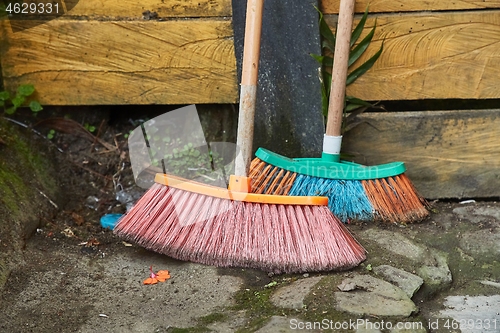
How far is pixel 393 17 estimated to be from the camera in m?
2.20

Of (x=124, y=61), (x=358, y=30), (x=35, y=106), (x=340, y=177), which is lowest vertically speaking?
(x=340, y=177)

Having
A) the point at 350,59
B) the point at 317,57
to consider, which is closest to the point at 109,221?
the point at 317,57

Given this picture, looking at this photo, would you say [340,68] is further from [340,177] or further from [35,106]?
[35,106]

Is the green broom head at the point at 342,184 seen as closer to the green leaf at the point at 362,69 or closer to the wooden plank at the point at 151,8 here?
the green leaf at the point at 362,69

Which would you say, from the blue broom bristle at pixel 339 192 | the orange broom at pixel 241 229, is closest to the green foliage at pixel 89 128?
the orange broom at pixel 241 229

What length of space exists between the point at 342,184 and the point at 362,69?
1.49 feet

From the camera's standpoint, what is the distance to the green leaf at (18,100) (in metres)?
2.26

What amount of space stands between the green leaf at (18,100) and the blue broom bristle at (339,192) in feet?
3.47

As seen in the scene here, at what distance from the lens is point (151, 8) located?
2.22 meters

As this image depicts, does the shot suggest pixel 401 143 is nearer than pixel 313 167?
No

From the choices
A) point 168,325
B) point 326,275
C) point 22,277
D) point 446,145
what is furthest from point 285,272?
point 446,145

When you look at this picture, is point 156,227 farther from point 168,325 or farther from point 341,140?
point 341,140

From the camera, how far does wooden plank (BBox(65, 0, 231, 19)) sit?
87.2 inches

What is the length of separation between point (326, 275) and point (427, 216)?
2.03 ft
